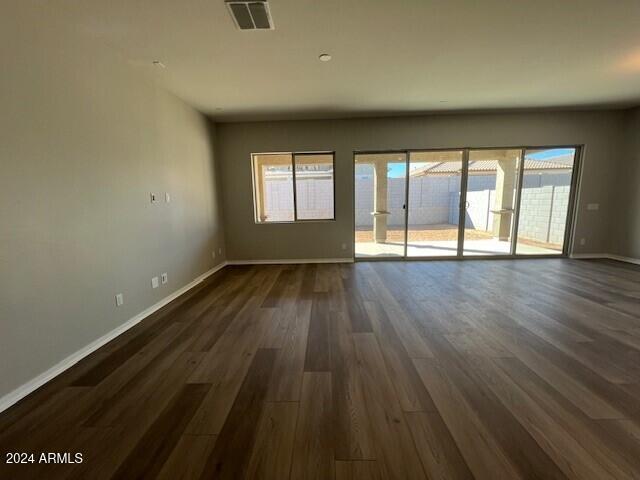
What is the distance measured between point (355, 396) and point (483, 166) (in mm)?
5272

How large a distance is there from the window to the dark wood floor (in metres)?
2.65

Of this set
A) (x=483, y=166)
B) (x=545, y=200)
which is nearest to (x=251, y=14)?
(x=483, y=166)

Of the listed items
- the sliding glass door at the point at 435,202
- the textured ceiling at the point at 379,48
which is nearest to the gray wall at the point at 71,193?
the textured ceiling at the point at 379,48

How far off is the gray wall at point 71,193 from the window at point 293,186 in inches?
82.1

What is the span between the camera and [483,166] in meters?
5.21

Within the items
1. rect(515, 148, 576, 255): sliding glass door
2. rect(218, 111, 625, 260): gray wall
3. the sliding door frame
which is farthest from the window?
rect(515, 148, 576, 255): sliding glass door

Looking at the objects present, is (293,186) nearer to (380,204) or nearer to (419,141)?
(380,204)

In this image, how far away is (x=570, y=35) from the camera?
8.13 feet

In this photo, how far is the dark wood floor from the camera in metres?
1.27

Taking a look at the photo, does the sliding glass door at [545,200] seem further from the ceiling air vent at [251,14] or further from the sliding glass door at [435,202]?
the ceiling air vent at [251,14]

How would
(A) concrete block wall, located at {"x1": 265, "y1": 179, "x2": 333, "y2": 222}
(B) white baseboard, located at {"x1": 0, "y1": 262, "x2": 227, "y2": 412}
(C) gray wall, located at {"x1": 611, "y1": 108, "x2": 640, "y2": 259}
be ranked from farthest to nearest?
(A) concrete block wall, located at {"x1": 265, "y1": 179, "x2": 333, "y2": 222} → (C) gray wall, located at {"x1": 611, "y1": 108, "x2": 640, "y2": 259} → (B) white baseboard, located at {"x1": 0, "y1": 262, "x2": 227, "y2": 412}

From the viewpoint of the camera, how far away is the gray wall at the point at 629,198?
→ 4.79 meters

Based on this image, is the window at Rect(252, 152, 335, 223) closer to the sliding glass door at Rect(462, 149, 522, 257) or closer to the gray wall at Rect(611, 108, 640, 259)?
the sliding glass door at Rect(462, 149, 522, 257)

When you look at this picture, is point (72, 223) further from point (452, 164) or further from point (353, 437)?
point (452, 164)
